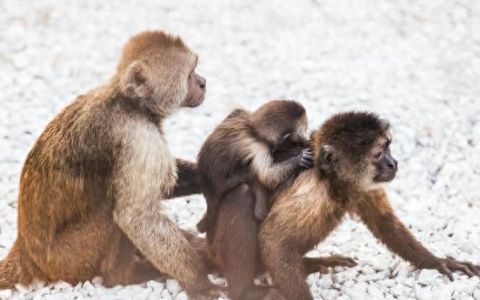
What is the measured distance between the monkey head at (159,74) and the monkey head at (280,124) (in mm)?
587

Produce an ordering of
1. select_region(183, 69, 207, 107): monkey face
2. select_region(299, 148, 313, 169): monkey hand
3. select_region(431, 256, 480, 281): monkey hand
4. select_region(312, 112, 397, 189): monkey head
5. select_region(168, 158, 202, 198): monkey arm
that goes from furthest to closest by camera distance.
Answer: select_region(168, 158, 202, 198): monkey arm, select_region(431, 256, 480, 281): monkey hand, select_region(183, 69, 207, 107): monkey face, select_region(299, 148, 313, 169): monkey hand, select_region(312, 112, 397, 189): monkey head

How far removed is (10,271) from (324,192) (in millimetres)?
2837

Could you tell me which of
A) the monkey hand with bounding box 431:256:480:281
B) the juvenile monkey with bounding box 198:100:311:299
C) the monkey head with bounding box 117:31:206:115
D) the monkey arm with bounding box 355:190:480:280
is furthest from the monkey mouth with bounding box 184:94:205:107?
the monkey hand with bounding box 431:256:480:281

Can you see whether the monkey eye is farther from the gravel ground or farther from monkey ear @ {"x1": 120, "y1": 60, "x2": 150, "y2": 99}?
monkey ear @ {"x1": 120, "y1": 60, "x2": 150, "y2": 99}

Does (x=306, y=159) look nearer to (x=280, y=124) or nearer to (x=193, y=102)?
(x=280, y=124)

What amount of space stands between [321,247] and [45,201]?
2799mm

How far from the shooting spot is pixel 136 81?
7.07 meters

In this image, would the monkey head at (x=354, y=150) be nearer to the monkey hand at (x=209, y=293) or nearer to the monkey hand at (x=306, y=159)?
the monkey hand at (x=306, y=159)

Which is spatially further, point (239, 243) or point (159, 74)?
point (159, 74)

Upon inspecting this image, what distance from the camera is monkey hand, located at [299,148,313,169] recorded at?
7.14 metres

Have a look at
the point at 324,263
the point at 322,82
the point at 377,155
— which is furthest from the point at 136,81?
the point at 322,82

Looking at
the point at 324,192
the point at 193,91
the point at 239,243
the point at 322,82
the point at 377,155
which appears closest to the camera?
the point at 239,243

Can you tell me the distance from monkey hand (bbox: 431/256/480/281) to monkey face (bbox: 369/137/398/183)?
3.36 feet

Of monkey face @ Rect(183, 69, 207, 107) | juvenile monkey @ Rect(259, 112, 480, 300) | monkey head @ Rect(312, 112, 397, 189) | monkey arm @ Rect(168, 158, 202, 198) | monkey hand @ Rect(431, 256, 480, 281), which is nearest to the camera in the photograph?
juvenile monkey @ Rect(259, 112, 480, 300)
